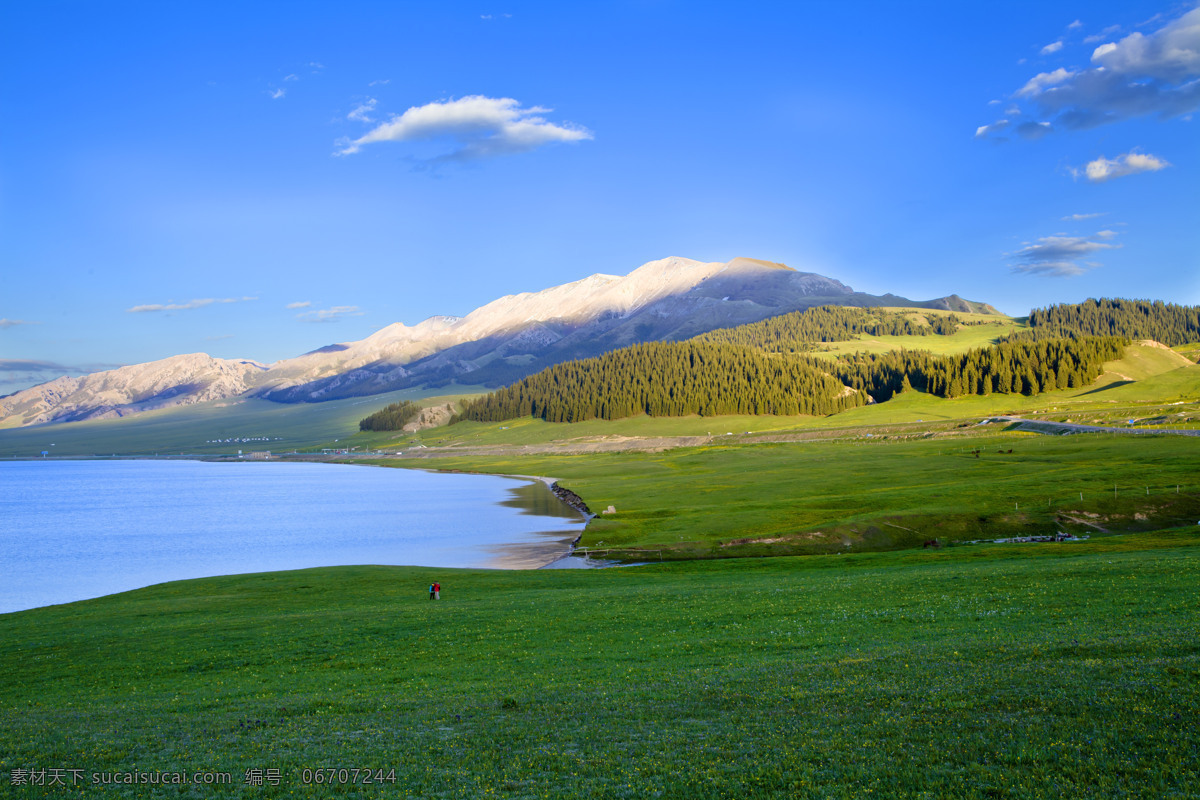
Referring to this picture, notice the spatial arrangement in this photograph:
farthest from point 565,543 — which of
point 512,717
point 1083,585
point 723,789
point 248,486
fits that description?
point 248,486

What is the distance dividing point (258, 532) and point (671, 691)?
89.3 meters

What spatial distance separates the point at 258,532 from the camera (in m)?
94.2

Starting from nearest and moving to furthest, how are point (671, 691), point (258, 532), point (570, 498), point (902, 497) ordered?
point (671, 691) < point (902, 497) < point (258, 532) < point (570, 498)

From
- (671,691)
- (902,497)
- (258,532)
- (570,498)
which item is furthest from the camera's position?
(570,498)

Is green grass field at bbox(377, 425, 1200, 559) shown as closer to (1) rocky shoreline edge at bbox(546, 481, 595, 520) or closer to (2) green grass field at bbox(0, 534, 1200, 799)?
(1) rocky shoreline edge at bbox(546, 481, 595, 520)

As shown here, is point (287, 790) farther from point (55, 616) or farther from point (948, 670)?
point (55, 616)

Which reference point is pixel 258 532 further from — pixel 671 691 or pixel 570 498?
pixel 671 691

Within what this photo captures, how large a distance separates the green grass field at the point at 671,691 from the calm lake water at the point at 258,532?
87.6ft

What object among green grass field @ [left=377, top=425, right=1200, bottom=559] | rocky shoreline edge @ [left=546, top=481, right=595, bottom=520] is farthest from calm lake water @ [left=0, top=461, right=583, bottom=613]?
green grass field @ [left=377, top=425, right=1200, bottom=559]

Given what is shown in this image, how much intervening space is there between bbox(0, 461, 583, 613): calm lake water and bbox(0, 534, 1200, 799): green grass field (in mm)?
26686

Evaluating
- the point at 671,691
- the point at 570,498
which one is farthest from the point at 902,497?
the point at 671,691

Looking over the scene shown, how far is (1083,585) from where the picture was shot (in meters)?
30.5

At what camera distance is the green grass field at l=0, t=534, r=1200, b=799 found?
Answer: 512 inches

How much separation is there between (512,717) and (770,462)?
118m
